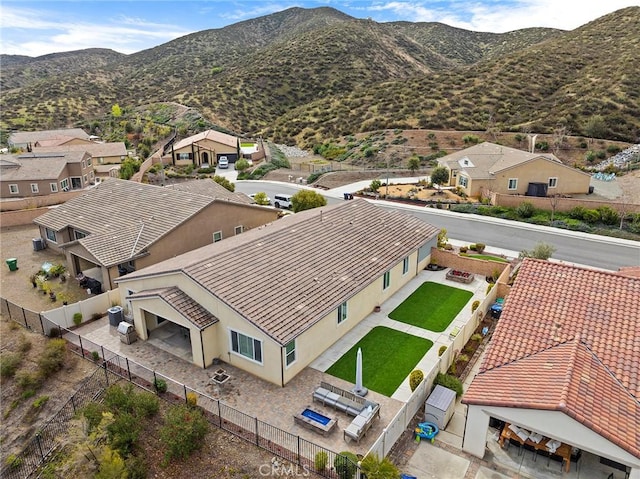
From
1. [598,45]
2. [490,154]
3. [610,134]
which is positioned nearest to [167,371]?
[490,154]

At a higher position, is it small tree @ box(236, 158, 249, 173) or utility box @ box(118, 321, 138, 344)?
small tree @ box(236, 158, 249, 173)

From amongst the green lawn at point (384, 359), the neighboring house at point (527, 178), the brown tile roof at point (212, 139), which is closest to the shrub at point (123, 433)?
the green lawn at point (384, 359)

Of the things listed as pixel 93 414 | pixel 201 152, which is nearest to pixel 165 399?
pixel 93 414

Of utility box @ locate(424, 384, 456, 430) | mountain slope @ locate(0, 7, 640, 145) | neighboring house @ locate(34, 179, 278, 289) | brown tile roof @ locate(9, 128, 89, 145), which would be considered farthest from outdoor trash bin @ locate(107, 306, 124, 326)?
brown tile roof @ locate(9, 128, 89, 145)

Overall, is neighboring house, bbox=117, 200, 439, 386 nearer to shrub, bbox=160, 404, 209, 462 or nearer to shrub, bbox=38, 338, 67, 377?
shrub, bbox=38, 338, 67, 377

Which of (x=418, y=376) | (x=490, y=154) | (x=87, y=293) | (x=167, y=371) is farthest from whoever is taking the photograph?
(x=490, y=154)

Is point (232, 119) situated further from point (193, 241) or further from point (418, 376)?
point (418, 376)
